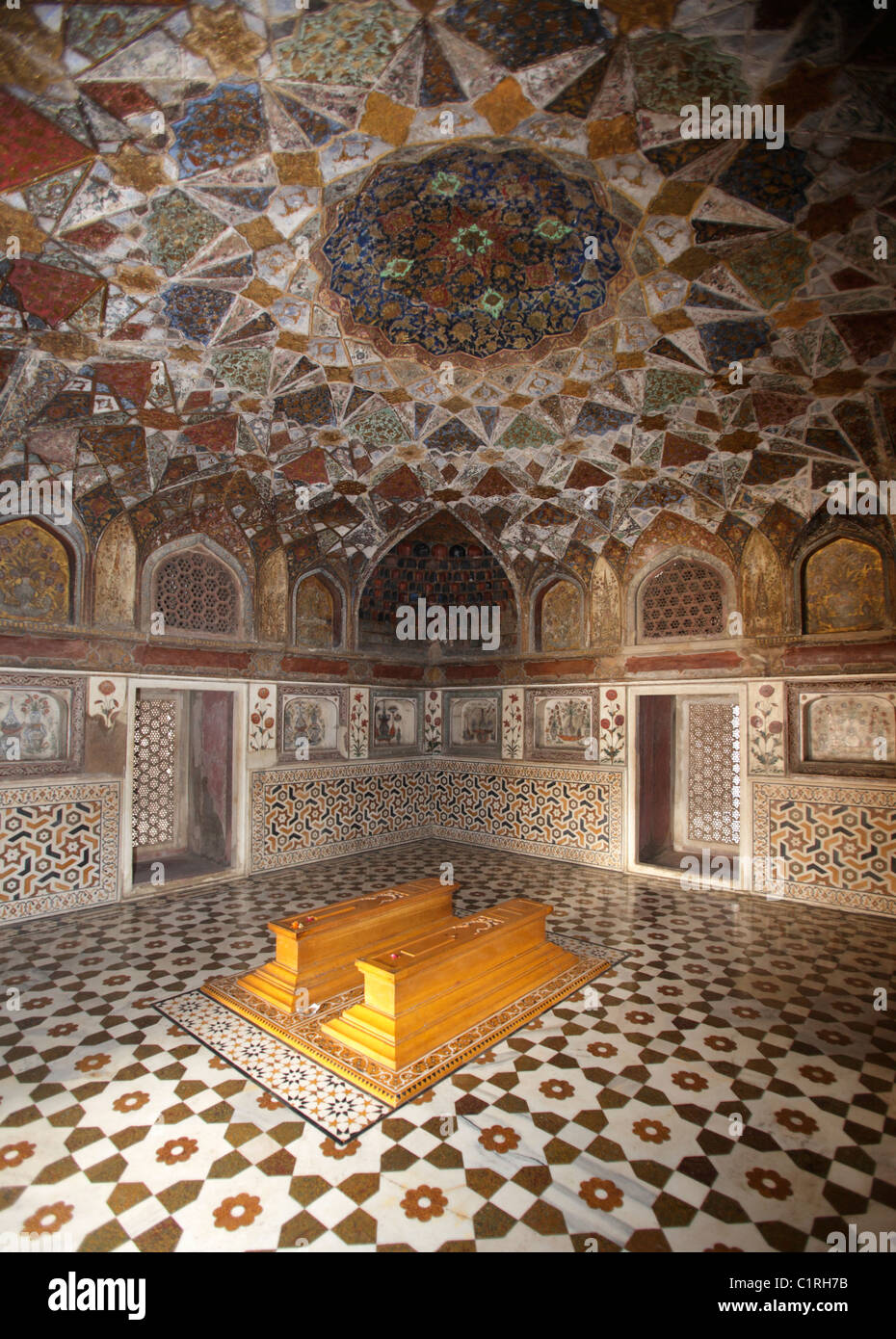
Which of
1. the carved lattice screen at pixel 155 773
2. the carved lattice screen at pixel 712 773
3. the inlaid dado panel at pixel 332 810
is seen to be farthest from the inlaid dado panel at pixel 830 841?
the carved lattice screen at pixel 155 773

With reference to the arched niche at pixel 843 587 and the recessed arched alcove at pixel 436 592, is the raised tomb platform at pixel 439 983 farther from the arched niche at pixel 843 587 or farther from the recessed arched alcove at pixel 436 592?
the recessed arched alcove at pixel 436 592

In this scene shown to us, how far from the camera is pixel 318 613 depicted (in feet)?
31.3

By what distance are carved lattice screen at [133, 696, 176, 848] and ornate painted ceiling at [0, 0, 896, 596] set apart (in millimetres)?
2815

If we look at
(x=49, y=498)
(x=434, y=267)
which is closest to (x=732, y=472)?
(x=434, y=267)

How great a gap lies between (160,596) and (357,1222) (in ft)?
22.0

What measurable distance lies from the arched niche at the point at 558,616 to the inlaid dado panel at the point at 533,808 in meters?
1.83

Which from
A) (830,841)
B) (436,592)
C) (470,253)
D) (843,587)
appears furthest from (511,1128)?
(436,592)

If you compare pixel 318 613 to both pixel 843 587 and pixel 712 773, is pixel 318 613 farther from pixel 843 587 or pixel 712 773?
pixel 843 587

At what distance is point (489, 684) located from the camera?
10.5 meters

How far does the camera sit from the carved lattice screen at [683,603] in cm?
835

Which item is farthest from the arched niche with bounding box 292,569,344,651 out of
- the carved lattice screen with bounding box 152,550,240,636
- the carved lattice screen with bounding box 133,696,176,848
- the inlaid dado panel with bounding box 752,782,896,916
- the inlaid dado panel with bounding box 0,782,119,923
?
the inlaid dado panel with bounding box 752,782,896,916

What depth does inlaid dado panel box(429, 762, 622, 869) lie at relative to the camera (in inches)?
354

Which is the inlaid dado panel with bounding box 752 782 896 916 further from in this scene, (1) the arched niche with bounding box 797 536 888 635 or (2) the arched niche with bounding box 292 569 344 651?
(2) the arched niche with bounding box 292 569 344 651

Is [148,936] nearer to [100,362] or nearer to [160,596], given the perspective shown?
[160,596]
